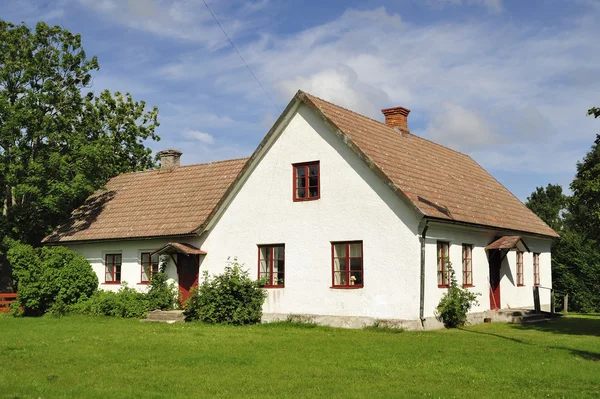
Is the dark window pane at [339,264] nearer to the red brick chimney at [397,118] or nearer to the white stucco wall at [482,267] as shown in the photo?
the white stucco wall at [482,267]

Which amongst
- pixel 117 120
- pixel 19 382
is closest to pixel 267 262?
pixel 19 382

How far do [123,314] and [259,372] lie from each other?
1389 cm

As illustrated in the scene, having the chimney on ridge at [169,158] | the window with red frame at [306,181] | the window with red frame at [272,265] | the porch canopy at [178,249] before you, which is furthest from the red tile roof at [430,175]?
the chimney on ridge at [169,158]

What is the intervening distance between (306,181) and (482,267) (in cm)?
696

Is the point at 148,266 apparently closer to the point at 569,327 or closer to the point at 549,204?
the point at 569,327

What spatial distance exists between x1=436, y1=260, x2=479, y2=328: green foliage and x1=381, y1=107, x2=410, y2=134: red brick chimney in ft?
27.4

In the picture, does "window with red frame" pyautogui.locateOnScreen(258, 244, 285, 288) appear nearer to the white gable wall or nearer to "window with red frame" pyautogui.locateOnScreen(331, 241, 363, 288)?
the white gable wall

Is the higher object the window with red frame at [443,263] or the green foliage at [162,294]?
the window with red frame at [443,263]

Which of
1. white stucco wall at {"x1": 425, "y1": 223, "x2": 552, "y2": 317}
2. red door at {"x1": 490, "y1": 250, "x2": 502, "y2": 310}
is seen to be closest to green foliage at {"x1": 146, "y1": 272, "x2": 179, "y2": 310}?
white stucco wall at {"x1": 425, "y1": 223, "x2": 552, "y2": 317}

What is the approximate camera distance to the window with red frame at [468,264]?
70.7 ft

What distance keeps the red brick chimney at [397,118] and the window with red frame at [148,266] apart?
11.0 m

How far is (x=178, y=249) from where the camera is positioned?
2288cm

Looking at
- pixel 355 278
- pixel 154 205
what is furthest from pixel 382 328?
pixel 154 205

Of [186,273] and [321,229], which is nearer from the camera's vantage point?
[321,229]
